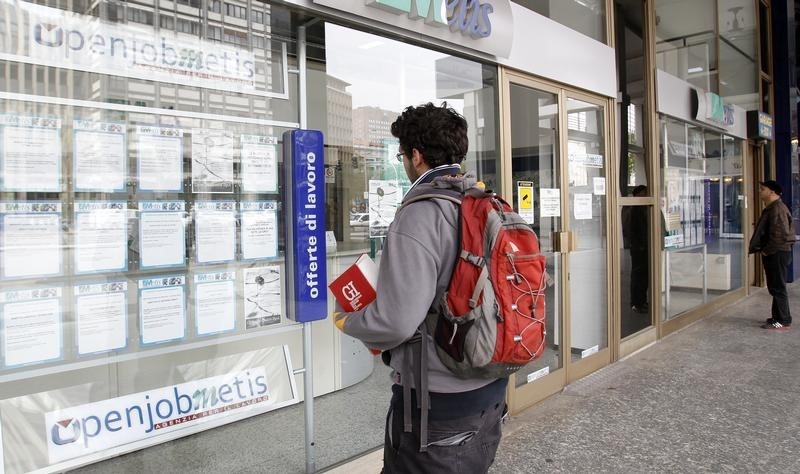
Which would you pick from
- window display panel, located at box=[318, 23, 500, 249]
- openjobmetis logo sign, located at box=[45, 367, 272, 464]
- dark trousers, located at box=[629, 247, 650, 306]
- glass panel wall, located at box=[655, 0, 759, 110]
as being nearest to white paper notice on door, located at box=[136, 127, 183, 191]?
window display panel, located at box=[318, 23, 500, 249]

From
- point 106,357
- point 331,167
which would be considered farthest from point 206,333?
point 331,167

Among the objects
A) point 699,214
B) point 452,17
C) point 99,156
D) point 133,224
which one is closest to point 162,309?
point 133,224

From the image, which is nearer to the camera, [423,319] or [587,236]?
[423,319]

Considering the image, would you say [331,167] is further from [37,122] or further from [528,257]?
[528,257]

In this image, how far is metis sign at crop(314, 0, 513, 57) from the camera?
276 cm

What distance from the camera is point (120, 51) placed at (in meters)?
2.31

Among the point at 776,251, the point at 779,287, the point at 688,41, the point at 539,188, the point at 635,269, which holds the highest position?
the point at 688,41

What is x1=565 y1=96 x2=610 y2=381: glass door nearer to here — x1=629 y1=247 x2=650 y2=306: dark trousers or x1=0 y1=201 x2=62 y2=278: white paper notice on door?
x1=629 y1=247 x2=650 y2=306: dark trousers

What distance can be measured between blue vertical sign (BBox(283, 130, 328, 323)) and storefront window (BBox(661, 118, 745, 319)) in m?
5.04

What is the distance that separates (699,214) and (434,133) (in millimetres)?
7294

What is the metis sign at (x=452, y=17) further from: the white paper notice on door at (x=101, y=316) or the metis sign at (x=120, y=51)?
the white paper notice on door at (x=101, y=316)

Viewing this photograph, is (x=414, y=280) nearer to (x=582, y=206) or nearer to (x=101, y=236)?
(x=101, y=236)

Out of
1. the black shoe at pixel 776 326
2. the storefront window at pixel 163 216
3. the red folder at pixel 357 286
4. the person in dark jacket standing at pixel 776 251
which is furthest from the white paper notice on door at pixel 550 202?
the black shoe at pixel 776 326

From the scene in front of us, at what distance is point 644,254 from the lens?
→ 5766mm
